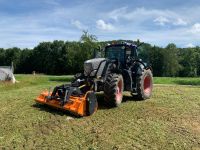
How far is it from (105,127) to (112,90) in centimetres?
171

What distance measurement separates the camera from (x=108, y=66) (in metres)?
12.9

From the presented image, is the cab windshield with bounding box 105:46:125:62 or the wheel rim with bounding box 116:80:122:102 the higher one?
the cab windshield with bounding box 105:46:125:62

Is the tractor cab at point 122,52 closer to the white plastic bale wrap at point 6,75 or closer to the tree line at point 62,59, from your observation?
the white plastic bale wrap at point 6,75

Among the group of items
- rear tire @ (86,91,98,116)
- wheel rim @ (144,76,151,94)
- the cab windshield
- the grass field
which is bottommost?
the grass field

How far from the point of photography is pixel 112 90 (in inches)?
473

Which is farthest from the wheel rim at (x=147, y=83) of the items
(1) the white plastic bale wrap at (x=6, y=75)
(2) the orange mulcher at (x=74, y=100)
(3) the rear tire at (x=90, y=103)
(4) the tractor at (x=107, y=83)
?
(1) the white plastic bale wrap at (x=6, y=75)

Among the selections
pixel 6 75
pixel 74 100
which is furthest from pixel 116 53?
pixel 6 75

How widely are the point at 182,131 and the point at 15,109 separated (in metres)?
5.39

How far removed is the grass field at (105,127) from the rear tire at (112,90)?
9.9 inches

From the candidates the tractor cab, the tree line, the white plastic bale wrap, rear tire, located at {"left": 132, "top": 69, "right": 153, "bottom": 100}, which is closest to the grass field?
rear tire, located at {"left": 132, "top": 69, "right": 153, "bottom": 100}

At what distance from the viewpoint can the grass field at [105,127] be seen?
9641 mm

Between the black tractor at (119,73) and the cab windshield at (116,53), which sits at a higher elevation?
the cab windshield at (116,53)

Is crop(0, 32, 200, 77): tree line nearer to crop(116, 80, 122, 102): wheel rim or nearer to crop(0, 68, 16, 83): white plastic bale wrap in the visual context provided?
crop(0, 68, 16, 83): white plastic bale wrap

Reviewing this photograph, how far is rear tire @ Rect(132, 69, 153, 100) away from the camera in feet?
45.3
